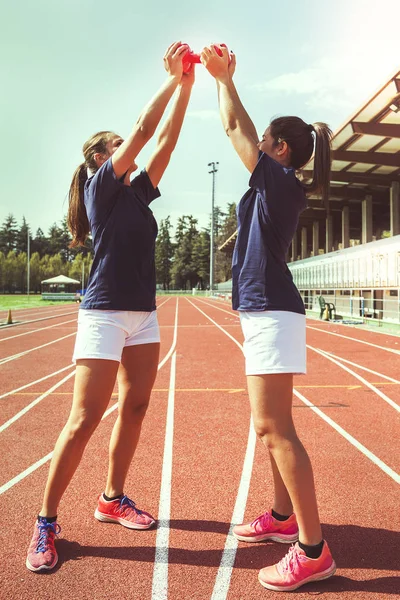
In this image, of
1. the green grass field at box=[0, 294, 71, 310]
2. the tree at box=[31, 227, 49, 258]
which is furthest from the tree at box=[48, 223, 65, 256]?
the green grass field at box=[0, 294, 71, 310]

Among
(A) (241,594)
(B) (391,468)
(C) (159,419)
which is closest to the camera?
(A) (241,594)

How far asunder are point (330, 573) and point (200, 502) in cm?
107

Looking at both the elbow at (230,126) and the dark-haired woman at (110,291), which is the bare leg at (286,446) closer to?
the dark-haired woman at (110,291)

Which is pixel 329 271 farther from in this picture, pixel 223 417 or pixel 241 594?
pixel 241 594

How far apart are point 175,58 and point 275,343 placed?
146 cm

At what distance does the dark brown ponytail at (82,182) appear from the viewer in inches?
107

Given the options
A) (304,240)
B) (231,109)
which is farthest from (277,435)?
(304,240)

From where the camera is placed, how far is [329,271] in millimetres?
28078

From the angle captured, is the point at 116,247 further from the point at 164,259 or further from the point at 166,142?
the point at 164,259

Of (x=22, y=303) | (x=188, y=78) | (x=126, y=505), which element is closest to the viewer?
(x=188, y=78)

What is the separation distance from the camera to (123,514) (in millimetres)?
2834

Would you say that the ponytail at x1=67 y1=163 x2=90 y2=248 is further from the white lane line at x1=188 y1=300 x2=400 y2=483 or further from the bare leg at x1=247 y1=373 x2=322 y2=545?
the white lane line at x1=188 y1=300 x2=400 y2=483

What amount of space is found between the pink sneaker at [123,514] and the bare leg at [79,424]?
16.6 inches

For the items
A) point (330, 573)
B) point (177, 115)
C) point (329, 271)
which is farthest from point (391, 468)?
point (329, 271)
